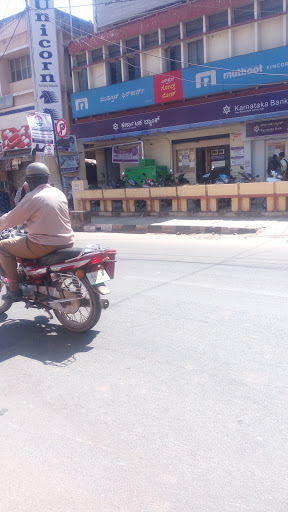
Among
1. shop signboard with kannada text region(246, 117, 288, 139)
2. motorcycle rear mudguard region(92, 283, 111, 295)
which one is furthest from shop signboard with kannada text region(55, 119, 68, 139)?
motorcycle rear mudguard region(92, 283, 111, 295)

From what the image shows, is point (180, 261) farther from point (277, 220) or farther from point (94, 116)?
point (94, 116)

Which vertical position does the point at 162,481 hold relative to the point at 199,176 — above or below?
below

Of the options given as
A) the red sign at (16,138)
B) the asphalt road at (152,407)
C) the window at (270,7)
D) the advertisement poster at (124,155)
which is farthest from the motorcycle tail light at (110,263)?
the red sign at (16,138)

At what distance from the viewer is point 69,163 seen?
72.5ft

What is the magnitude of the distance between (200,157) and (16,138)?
9972mm

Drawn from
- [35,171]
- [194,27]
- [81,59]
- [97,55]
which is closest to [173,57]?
[194,27]

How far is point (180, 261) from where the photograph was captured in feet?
27.1

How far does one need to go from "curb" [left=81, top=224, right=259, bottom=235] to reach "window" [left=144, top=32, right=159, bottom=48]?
9672mm

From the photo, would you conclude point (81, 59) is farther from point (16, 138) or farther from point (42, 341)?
point (42, 341)

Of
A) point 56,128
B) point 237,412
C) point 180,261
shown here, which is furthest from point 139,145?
point 237,412

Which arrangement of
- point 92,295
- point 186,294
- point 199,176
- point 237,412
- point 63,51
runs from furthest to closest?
point 63,51
point 199,176
point 186,294
point 92,295
point 237,412

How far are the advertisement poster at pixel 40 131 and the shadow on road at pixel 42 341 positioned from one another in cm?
1015

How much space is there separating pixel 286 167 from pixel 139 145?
7848 mm

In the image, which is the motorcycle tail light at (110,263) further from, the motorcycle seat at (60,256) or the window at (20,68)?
the window at (20,68)
